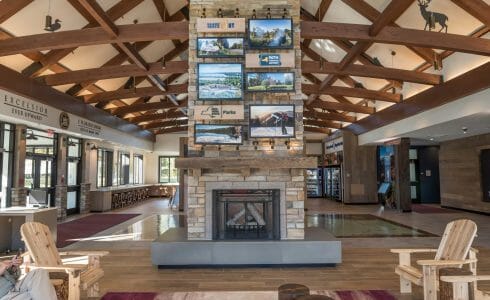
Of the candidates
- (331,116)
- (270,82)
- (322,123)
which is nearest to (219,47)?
(270,82)

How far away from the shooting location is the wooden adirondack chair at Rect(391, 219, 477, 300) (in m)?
3.31

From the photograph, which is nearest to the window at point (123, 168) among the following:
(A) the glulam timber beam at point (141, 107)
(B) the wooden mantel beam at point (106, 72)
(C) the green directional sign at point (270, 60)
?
(A) the glulam timber beam at point (141, 107)

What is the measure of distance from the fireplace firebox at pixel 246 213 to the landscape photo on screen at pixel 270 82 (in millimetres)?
1628

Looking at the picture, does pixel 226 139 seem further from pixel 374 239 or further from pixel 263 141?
pixel 374 239

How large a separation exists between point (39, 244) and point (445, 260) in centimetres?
429

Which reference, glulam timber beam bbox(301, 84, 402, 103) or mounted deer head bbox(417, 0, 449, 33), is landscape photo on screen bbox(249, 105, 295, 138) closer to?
mounted deer head bbox(417, 0, 449, 33)

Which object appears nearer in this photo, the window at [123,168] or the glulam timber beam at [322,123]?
the window at [123,168]

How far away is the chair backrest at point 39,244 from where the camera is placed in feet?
11.3

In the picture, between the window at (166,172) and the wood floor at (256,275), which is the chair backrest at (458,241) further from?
the window at (166,172)

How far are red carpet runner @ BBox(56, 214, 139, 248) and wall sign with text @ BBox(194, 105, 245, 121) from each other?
4030mm

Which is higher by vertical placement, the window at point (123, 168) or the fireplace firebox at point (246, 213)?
the window at point (123, 168)

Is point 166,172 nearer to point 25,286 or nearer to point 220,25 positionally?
point 220,25

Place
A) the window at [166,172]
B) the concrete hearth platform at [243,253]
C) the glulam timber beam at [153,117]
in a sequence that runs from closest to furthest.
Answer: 1. the concrete hearth platform at [243,253]
2. the glulam timber beam at [153,117]
3. the window at [166,172]

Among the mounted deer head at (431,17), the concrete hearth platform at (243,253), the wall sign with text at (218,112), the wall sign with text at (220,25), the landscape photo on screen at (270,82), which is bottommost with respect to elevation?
the concrete hearth platform at (243,253)
